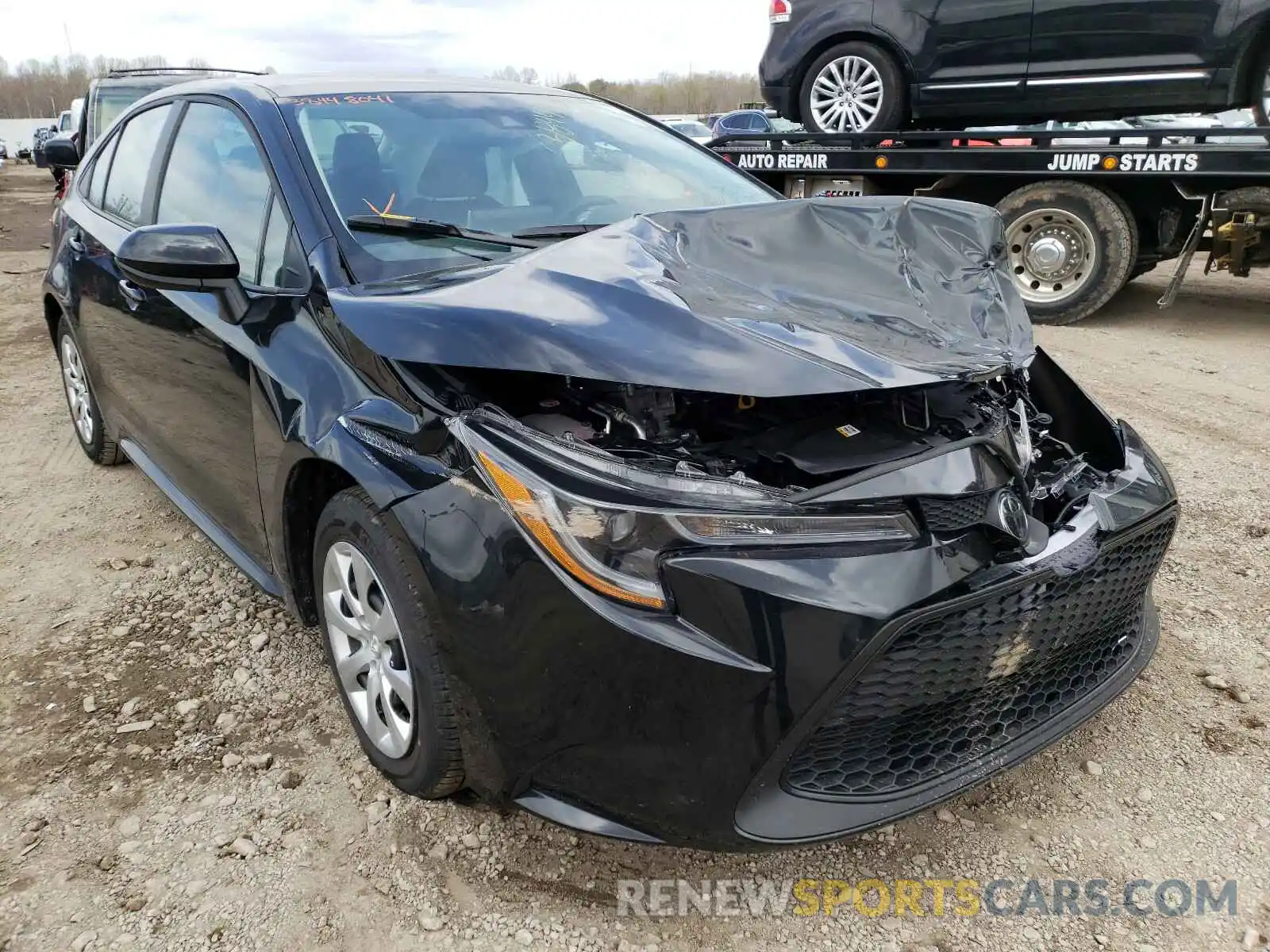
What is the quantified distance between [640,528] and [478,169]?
1.58 meters

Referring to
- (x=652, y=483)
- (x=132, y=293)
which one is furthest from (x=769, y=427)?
(x=132, y=293)

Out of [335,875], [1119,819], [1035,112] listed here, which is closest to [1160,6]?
[1035,112]

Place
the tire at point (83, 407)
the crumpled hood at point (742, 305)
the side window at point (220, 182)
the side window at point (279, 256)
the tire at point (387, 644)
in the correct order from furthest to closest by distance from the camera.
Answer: the tire at point (83, 407) < the side window at point (220, 182) < the side window at point (279, 256) < the tire at point (387, 644) < the crumpled hood at point (742, 305)

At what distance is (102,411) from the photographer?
152 inches

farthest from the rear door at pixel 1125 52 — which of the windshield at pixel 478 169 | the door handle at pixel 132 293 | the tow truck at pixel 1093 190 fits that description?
the door handle at pixel 132 293

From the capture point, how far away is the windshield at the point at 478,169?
7.89 ft

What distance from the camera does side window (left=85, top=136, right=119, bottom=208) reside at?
3.76 m

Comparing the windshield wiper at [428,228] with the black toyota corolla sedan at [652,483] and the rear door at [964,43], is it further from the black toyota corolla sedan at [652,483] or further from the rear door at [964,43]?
the rear door at [964,43]

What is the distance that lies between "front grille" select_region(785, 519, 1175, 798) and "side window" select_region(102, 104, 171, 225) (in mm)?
3009

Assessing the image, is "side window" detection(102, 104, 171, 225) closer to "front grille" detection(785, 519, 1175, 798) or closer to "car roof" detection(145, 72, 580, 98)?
"car roof" detection(145, 72, 580, 98)

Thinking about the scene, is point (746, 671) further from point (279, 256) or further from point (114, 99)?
point (114, 99)

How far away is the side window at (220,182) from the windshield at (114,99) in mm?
6964

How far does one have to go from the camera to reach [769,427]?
1945mm

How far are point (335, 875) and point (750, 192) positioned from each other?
2432 millimetres
